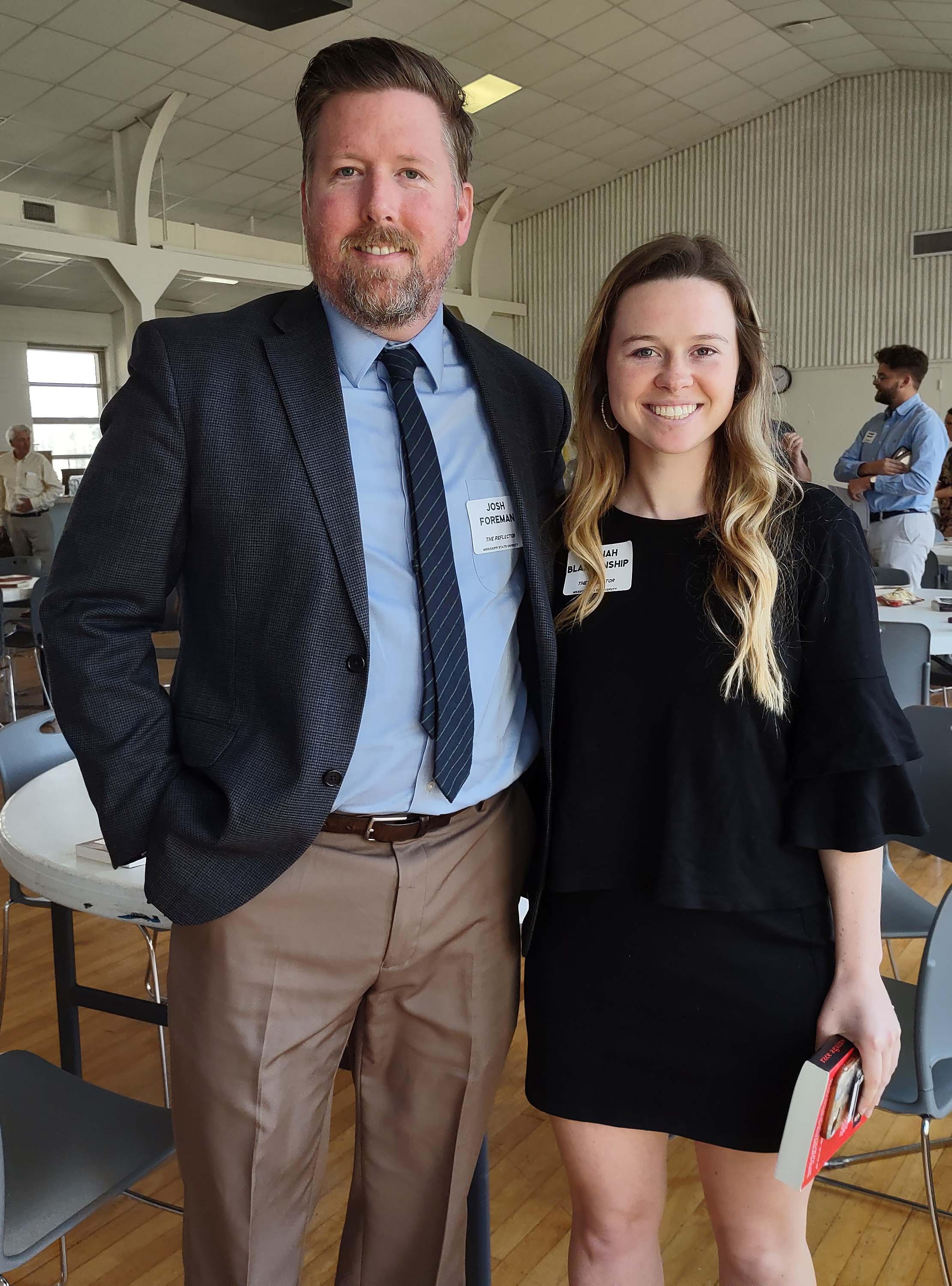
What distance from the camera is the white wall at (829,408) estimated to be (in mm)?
13531

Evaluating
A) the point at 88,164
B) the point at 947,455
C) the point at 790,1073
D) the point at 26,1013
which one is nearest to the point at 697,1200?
the point at 790,1073

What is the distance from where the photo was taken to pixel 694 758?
4.86ft

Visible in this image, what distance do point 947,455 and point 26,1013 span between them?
30.0 ft

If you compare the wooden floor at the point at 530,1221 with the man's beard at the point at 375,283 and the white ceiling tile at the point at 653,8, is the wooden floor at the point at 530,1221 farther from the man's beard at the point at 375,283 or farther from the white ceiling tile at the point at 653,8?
the white ceiling tile at the point at 653,8

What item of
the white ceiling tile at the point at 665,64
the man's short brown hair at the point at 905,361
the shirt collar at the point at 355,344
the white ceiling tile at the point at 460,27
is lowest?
the shirt collar at the point at 355,344

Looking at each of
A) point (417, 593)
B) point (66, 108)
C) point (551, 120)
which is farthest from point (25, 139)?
point (417, 593)

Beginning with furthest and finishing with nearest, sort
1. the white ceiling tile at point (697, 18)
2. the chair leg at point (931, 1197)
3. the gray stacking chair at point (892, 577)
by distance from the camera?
the white ceiling tile at point (697, 18) → the gray stacking chair at point (892, 577) → the chair leg at point (931, 1197)

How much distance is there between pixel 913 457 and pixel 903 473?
134 millimetres

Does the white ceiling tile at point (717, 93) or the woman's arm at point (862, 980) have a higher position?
the white ceiling tile at point (717, 93)

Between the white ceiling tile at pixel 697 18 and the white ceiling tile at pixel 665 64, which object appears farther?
the white ceiling tile at pixel 665 64

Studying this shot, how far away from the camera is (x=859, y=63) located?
12.6 meters

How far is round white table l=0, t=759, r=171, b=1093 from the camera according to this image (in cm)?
190

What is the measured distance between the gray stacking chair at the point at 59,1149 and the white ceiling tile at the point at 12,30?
8.74 m

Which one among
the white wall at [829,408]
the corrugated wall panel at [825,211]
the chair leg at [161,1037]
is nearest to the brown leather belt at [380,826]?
the chair leg at [161,1037]
